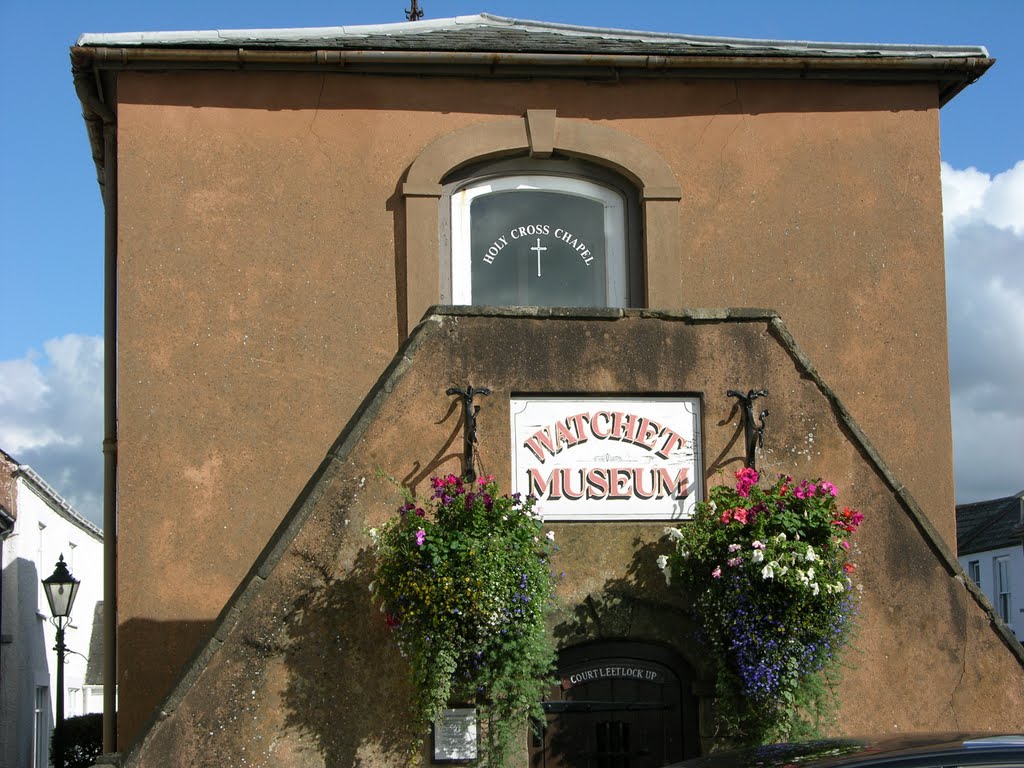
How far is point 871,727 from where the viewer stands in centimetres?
847

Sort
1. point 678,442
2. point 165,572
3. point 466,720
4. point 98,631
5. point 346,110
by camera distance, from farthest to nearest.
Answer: point 98,631
point 346,110
point 165,572
point 678,442
point 466,720

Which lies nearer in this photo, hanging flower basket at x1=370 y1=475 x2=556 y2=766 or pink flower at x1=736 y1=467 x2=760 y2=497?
hanging flower basket at x1=370 y1=475 x2=556 y2=766

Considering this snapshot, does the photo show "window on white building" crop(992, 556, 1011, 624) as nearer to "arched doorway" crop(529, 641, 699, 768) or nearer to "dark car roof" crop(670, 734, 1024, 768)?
"arched doorway" crop(529, 641, 699, 768)

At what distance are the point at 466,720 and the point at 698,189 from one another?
5321 millimetres

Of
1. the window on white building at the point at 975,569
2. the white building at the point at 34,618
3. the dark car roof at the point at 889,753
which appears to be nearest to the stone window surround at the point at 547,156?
the dark car roof at the point at 889,753

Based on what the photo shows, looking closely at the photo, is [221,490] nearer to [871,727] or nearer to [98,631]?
[871,727]

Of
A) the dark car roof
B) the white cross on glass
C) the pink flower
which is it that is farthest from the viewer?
the white cross on glass

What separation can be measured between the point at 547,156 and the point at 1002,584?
139ft

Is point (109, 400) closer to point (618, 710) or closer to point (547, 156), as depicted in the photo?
point (547, 156)

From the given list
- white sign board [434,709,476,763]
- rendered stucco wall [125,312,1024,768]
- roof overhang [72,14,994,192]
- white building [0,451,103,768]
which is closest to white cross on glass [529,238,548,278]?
roof overhang [72,14,994,192]

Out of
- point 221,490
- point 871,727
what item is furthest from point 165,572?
point 871,727

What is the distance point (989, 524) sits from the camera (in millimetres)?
50719

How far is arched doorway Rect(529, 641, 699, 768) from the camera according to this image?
8.30 m

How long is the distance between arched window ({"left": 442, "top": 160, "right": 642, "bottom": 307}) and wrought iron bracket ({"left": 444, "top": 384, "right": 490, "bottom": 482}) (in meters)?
3.14
